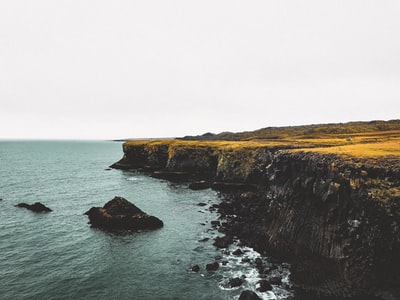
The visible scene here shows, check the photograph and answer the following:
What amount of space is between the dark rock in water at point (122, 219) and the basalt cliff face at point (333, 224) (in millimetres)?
11811

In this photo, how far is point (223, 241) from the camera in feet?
129

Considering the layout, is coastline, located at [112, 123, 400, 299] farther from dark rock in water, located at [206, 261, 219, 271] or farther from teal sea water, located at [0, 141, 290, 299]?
dark rock in water, located at [206, 261, 219, 271]

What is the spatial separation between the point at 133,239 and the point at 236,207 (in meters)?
22.1

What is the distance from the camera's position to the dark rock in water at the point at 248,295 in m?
25.4

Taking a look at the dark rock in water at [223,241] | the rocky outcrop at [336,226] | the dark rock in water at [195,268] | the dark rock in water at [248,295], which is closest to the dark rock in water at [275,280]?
the rocky outcrop at [336,226]

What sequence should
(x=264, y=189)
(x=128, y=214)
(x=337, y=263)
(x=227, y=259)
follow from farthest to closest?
(x=264, y=189) < (x=128, y=214) < (x=227, y=259) < (x=337, y=263)

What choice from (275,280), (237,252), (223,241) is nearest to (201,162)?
(223,241)

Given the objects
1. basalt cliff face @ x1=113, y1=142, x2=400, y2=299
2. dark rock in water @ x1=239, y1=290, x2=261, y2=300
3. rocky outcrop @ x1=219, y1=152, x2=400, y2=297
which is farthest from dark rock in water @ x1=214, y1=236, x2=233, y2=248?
dark rock in water @ x1=239, y1=290, x2=261, y2=300

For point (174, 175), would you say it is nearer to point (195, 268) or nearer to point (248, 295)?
point (195, 268)

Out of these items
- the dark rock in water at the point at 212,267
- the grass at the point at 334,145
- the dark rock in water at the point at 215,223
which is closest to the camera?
the dark rock in water at the point at 212,267

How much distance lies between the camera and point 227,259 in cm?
3494

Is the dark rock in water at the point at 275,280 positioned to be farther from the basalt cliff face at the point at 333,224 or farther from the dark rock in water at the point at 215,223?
the dark rock in water at the point at 215,223

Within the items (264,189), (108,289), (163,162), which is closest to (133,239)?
(108,289)

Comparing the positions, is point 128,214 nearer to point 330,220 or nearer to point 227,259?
point 227,259
